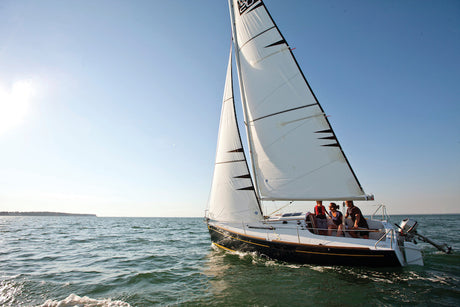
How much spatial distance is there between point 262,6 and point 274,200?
8681 millimetres

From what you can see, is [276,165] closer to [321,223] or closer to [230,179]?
[230,179]

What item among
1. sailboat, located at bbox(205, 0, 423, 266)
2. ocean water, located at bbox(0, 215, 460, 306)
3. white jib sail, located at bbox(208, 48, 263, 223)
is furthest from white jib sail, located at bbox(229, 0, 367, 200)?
ocean water, located at bbox(0, 215, 460, 306)

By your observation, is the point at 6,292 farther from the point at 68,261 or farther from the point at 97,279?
the point at 68,261

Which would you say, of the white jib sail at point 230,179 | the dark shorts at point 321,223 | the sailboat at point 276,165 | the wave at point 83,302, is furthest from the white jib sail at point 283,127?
the wave at point 83,302

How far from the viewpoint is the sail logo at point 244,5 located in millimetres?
9770

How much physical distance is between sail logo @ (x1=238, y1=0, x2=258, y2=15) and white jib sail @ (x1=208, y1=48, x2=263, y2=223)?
2.55 metres

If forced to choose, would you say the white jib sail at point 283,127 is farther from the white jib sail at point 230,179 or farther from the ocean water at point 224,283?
the ocean water at point 224,283

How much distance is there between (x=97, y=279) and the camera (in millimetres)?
6551

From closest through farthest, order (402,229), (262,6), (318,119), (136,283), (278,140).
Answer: (136,283)
(402,229)
(318,119)
(278,140)
(262,6)

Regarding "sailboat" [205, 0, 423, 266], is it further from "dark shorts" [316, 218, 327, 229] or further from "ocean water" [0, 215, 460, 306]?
"ocean water" [0, 215, 460, 306]

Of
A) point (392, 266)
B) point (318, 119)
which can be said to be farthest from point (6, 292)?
point (318, 119)

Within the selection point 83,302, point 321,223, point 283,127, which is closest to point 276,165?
point 283,127

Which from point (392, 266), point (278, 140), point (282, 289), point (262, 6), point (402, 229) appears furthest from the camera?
point (262, 6)

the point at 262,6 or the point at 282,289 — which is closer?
the point at 282,289
